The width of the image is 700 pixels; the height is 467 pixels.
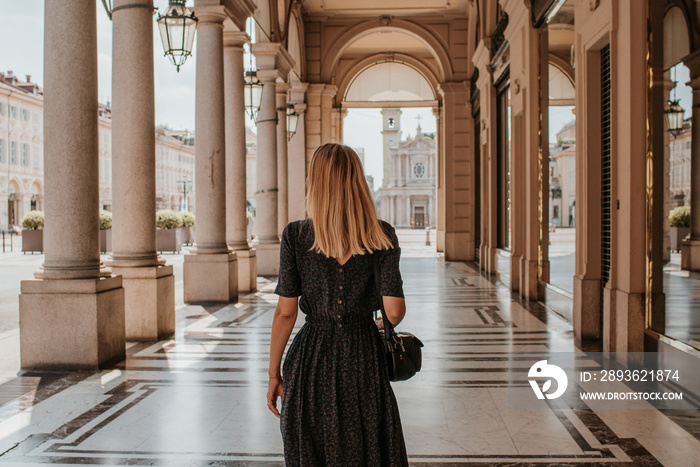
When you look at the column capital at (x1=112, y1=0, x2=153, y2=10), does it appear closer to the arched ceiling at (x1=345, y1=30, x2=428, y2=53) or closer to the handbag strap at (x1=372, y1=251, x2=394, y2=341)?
the handbag strap at (x1=372, y1=251, x2=394, y2=341)

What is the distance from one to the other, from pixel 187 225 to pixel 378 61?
34.3 ft

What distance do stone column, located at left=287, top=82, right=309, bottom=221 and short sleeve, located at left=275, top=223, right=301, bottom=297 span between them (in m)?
17.2

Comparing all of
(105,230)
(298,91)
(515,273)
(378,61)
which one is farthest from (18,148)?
(515,273)

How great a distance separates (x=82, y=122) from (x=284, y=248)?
4.32m

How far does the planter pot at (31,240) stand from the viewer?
2403cm

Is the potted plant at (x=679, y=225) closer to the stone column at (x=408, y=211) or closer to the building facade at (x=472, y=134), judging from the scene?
the building facade at (x=472, y=134)

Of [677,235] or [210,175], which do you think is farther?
[210,175]

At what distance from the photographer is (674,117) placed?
204 inches

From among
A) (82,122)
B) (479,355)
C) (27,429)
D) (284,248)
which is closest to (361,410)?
(284,248)

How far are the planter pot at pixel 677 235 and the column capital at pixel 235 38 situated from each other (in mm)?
8172

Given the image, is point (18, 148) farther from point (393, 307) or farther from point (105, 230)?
point (393, 307)

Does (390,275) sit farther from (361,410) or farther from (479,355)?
(479,355)

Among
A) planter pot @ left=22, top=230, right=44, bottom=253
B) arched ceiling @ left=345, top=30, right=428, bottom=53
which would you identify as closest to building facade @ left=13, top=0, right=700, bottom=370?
arched ceiling @ left=345, top=30, right=428, bottom=53

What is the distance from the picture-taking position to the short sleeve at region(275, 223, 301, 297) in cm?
237
